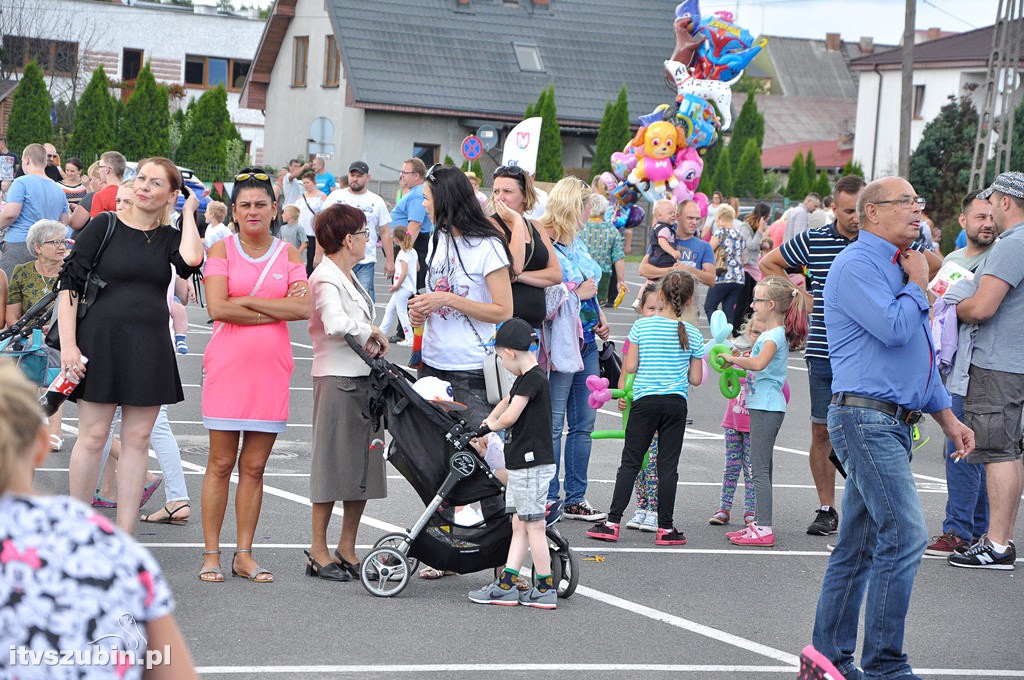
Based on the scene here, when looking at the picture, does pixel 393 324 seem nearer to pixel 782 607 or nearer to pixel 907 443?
pixel 782 607

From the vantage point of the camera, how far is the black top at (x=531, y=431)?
6551 millimetres

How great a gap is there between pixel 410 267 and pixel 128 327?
9978 mm

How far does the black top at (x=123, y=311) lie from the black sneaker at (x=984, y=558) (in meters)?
4.68

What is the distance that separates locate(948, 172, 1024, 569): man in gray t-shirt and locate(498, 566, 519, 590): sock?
9.64 ft

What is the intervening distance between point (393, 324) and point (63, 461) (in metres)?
8.33

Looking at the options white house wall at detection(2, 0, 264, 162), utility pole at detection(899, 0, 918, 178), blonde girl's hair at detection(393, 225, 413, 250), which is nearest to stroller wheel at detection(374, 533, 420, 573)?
blonde girl's hair at detection(393, 225, 413, 250)

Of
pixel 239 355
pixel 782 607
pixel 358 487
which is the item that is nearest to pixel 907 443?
pixel 782 607

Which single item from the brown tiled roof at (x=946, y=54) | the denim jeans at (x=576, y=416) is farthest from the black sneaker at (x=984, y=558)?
the brown tiled roof at (x=946, y=54)

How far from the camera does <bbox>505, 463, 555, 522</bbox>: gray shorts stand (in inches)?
257

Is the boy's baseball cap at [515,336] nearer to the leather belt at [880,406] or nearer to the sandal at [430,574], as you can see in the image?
the sandal at [430,574]

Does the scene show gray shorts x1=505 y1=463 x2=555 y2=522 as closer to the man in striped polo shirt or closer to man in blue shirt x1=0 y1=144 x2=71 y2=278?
the man in striped polo shirt

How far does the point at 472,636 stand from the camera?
612 cm

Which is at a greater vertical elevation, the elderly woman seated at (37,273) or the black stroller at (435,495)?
the elderly woman seated at (37,273)

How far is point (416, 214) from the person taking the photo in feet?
55.1
